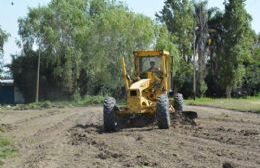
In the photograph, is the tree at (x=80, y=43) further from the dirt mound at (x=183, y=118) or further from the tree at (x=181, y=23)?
the dirt mound at (x=183, y=118)

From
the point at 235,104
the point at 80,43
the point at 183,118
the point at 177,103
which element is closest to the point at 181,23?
the point at 80,43

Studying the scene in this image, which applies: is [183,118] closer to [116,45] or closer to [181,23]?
[116,45]

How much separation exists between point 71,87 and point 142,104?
4653cm

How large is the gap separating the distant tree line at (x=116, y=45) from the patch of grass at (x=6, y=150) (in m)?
41.2

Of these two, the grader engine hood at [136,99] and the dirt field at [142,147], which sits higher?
the grader engine hood at [136,99]

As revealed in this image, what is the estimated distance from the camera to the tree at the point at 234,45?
70.4 m

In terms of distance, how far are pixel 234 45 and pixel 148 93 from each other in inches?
1955

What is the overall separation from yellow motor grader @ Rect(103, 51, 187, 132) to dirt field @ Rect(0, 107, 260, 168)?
594 mm

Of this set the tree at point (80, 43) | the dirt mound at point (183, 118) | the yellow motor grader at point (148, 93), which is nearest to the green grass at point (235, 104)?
the tree at point (80, 43)

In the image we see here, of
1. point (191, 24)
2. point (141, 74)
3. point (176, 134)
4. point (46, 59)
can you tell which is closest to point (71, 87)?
point (46, 59)

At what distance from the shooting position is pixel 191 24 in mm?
72688

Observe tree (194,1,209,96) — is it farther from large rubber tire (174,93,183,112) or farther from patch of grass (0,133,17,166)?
patch of grass (0,133,17,166)

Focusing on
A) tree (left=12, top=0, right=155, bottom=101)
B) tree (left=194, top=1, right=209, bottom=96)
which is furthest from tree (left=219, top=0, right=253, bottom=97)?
tree (left=12, top=0, right=155, bottom=101)

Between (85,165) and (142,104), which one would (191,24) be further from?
(85,165)
